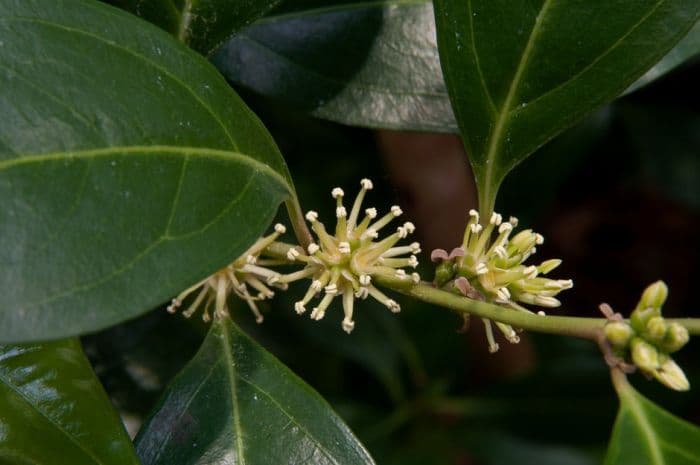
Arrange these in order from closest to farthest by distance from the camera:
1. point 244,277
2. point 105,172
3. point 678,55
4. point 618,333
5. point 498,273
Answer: point 105,172 < point 618,333 < point 498,273 < point 244,277 < point 678,55

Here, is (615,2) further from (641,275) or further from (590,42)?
Answer: (641,275)

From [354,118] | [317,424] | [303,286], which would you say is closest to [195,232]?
[317,424]

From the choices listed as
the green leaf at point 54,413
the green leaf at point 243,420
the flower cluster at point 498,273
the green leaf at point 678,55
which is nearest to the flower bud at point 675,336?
the flower cluster at point 498,273

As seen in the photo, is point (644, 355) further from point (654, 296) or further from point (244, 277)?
point (244, 277)

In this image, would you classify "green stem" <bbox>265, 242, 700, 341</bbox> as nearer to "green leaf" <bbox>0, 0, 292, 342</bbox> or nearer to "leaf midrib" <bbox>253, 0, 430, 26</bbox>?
"green leaf" <bbox>0, 0, 292, 342</bbox>

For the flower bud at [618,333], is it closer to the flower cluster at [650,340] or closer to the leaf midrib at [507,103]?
the flower cluster at [650,340]

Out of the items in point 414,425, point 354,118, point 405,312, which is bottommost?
point 414,425

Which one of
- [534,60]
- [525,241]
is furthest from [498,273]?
[534,60]
